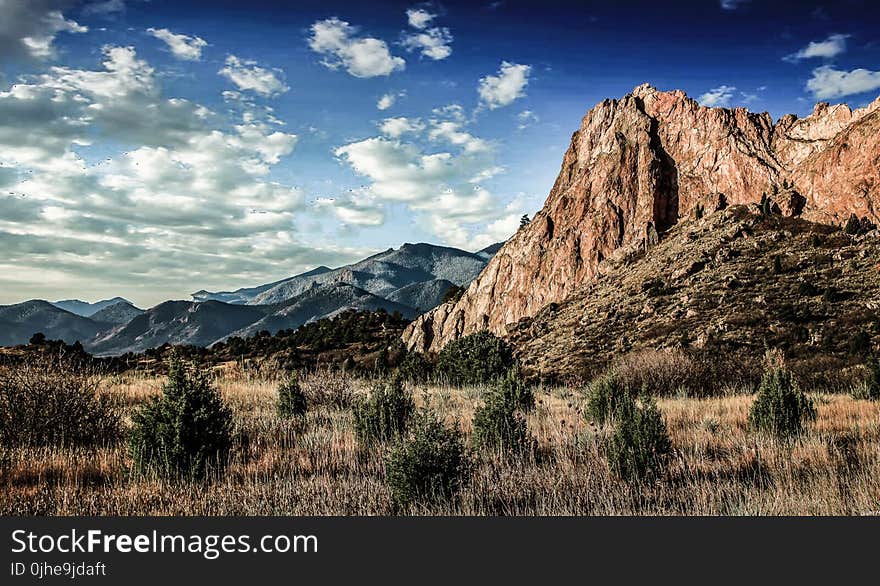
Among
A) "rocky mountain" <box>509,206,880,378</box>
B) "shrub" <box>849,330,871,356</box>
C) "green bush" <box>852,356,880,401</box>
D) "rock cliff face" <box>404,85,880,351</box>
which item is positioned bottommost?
"green bush" <box>852,356,880,401</box>

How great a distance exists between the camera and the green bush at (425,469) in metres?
5.61

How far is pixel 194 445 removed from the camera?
7.18 metres

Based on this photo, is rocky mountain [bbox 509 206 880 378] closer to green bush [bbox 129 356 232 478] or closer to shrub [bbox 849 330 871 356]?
shrub [bbox 849 330 871 356]

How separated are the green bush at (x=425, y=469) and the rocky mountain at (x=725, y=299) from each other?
2635 centimetres

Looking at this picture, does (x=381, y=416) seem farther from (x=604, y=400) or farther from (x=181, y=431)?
(x=604, y=400)

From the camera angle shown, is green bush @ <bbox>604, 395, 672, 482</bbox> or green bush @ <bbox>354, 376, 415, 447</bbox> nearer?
green bush @ <bbox>604, 395, 672, 482</bbox>

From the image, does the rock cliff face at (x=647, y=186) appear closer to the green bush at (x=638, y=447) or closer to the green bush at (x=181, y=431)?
the green bush at (x=638, y=447)

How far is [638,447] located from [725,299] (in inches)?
1410

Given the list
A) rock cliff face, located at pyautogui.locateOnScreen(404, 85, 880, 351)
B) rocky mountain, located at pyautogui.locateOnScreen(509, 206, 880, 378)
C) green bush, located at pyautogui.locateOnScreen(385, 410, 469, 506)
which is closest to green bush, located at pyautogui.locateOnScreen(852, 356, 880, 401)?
rocky mountain, located at pyautogui.locateOnScreen(509, 206, 880, 378)

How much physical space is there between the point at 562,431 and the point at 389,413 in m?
3.07

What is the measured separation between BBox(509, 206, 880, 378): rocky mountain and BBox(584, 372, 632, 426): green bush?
19427 millimetres

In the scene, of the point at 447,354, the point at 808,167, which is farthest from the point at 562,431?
the point at 808,167

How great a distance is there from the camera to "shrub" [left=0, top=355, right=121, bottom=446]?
26.5ft

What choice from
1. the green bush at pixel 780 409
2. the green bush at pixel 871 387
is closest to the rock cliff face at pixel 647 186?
the green bush at pixel 871 387
